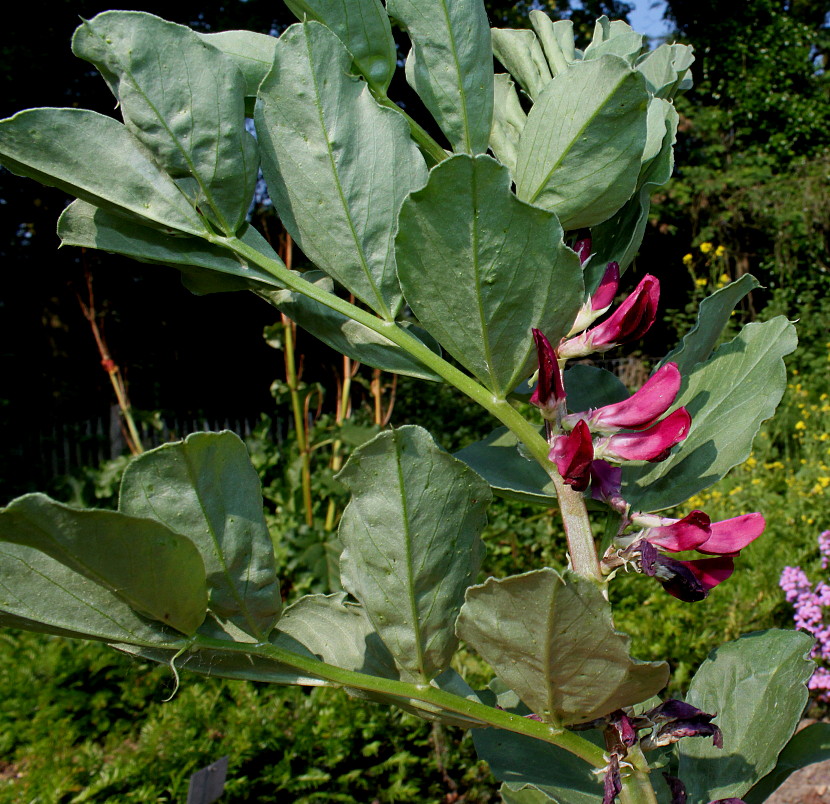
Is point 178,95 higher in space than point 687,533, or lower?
higher

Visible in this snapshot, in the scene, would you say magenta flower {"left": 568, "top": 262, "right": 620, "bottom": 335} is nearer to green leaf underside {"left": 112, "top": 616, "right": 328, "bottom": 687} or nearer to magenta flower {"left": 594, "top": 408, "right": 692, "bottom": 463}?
magenta flower {"left": 594, "top": 408, "right": 692, "bottom": 463}

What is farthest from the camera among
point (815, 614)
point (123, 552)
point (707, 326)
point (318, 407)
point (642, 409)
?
Answer: point (318, 407)

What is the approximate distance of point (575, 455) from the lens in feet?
1.52

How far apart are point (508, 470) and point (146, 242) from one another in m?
0.36

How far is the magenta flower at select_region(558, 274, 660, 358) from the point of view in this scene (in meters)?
0.50

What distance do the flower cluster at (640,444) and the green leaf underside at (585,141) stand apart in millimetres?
73

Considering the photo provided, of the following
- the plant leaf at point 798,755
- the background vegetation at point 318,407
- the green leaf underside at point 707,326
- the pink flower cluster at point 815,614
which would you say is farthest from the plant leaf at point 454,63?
the pink flower cluster at point 815,614

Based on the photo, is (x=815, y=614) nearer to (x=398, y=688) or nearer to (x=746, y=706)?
(x=746, y=706)

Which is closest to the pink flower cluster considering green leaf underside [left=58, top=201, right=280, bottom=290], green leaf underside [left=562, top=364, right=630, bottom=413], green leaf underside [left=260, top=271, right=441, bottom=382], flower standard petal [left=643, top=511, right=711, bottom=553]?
green leaf underside [left=562, top=364, right=630, bottom=413]

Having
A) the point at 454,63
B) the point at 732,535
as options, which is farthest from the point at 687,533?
the point at 454,63

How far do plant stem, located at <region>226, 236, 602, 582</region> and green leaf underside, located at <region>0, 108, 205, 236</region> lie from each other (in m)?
0.04

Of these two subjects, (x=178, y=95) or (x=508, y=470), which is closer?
(x=178, y=95)

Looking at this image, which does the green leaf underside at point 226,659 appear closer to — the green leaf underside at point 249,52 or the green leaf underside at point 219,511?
the green leaf underside at point 219,511

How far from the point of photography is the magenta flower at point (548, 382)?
450 millimetres
